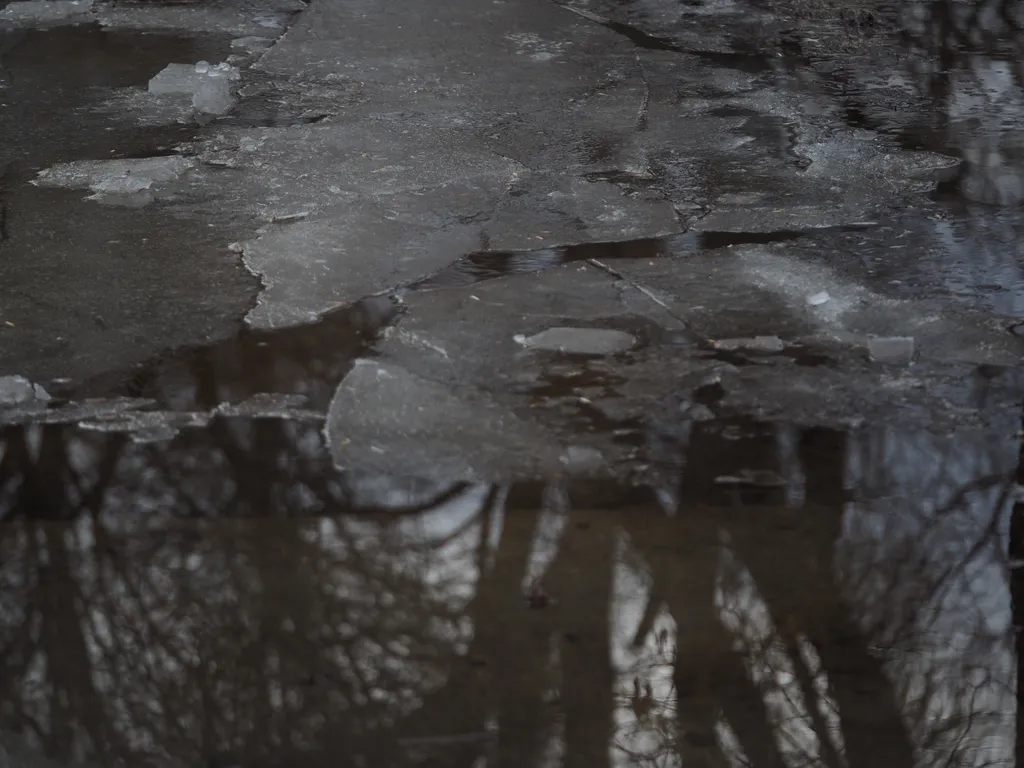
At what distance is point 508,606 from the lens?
2520 mm

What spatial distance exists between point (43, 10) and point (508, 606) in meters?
6.55

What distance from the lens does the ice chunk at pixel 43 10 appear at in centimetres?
747

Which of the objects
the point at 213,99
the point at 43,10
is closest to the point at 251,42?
the point at 213,99

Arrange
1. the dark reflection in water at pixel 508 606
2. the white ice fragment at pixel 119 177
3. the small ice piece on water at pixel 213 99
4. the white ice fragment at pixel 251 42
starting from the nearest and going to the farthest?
the dark reflection in water at pixel 508 606, the white ice fragment at pixel 119 177, the small ice piece on water at pixel 213 99, the white ice fragment at pixel 251 42

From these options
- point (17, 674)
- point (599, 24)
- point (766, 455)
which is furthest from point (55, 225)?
point (599, 24)

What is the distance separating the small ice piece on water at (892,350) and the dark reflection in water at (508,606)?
41 centimetres

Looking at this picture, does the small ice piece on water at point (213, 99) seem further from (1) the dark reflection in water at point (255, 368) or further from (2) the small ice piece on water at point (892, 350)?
(2) the small ice piece on water at point (892, 350)

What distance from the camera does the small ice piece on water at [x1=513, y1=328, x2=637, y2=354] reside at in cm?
348

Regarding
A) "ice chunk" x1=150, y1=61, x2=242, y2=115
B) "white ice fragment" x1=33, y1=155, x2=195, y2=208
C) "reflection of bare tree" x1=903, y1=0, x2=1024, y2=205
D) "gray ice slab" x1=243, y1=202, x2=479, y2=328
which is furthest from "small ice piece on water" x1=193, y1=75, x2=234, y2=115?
"reflection of bare tree" x1=903, y1=0, x2=1024, y2=205

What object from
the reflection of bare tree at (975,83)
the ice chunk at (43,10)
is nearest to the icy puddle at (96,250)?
the ice chunk at (43,10)

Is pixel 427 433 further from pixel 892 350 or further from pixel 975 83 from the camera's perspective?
pixel 975 83

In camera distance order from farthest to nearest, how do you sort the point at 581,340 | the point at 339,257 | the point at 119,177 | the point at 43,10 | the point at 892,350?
the point at 43,10 < the point at 119,177 < the point at 339,257 < the point at 581,340 < the point at 892,350

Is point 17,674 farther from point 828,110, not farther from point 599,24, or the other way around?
point 599,24

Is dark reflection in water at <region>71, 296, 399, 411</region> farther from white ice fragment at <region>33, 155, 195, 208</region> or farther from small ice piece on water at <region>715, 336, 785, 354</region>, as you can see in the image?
white ice fragment at <region>33, 155, 195, 208</region>
